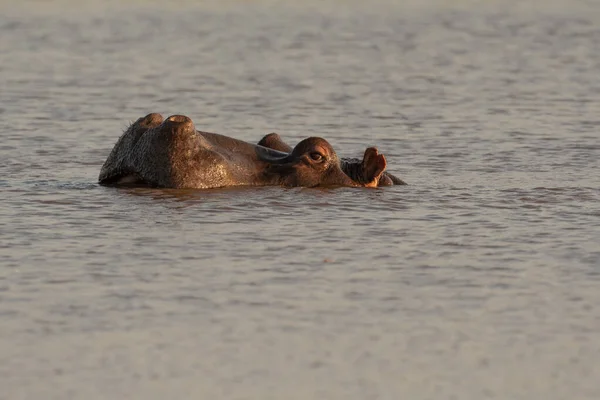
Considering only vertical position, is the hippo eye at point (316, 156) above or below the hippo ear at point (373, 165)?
above

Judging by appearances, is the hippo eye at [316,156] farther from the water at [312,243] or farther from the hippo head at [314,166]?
the water at [312,243]

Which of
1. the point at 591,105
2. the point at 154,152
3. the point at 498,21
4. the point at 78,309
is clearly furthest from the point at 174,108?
the point at 498,21

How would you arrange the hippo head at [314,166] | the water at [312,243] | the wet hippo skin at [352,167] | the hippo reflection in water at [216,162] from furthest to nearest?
the wet hippo skin at [352,167]
the hippo head at [314,166]
the hippo reflection in water at [216,162]
the water at [312,243]

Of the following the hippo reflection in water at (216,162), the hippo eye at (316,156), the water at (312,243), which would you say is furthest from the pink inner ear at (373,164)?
the hippo eye at (316,156)

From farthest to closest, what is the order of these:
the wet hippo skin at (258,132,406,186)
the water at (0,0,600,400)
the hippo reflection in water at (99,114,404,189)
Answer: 1. the wet hippo skin at (258,132,406,186)
2. the hippo reflection in water at (99,114,404,189)
3. the water at (0,0,600,400)

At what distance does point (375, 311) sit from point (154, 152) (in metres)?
3.35

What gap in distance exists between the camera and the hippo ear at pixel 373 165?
1065 cm

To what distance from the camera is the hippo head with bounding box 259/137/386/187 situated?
1061 cm

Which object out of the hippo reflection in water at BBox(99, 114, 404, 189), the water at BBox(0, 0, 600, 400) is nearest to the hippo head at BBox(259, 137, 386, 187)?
the hippo reflection in water at BBox(99, 114, 404, 189)

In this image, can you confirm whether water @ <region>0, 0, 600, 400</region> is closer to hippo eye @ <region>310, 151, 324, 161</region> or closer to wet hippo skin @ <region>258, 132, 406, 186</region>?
wet hippo skin @ <region>258, 132, 406, 186</region>

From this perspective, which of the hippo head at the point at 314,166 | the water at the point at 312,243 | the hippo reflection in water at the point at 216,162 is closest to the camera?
the water at the point at 312,243

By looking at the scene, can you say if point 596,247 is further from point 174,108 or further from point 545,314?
point 174,108

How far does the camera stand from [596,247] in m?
8.56

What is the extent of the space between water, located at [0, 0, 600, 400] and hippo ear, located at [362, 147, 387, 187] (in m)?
0.22
